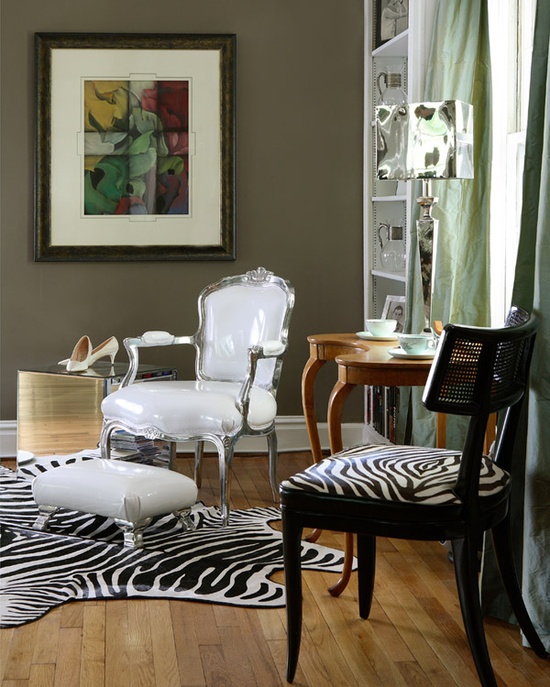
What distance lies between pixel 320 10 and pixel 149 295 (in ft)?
5.47

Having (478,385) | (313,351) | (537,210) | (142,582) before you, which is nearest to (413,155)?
(537,210)

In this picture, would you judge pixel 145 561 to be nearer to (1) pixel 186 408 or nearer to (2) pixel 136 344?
(1) pixel 186 408

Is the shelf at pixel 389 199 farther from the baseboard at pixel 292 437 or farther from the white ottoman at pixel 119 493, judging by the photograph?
the white ottoman at pixel 119 493

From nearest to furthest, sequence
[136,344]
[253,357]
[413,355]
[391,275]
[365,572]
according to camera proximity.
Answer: [365,572]
[413,355]
[253,357]
[136,344]
[391,275]

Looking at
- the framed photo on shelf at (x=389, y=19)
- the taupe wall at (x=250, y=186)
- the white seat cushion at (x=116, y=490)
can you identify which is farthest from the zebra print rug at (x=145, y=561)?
the framed photo on shelf at (x=389, y=19)

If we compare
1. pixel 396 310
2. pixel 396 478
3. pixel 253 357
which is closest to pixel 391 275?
pixel 396 310

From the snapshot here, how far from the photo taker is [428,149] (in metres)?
3.11

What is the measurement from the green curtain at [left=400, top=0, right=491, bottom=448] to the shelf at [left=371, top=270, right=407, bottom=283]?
757 millimetres

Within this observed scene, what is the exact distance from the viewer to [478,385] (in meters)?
2.19

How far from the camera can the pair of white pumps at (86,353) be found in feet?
14.8

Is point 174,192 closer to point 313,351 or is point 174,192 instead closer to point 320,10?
point 320,10

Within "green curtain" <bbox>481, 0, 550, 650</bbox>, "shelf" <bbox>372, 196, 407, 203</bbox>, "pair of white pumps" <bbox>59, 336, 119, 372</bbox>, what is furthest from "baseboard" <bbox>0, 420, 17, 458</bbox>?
"green curtain" <bbox>481, 0, 550, 650</bbox>

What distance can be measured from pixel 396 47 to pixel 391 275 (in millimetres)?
1075

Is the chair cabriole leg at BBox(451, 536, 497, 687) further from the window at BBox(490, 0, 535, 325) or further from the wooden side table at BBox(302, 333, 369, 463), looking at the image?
the window at BBox(490, 0, 535, 325)
